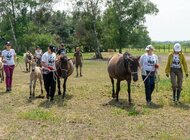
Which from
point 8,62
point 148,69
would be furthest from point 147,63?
point 8,62

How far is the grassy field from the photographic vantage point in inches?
349

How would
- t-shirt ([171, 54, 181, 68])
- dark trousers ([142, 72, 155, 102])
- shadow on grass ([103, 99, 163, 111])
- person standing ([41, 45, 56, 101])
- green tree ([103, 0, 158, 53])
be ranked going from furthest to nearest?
green tree ([103, 0, 158, 53])
person standing ([41, 45, 56, 101])
t-shirt ([171, 54, 181, 68])
dark trousers ([142, 72, 155, 102])
shadow on grass ([103, 99, 163, 111])

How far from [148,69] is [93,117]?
9.50 ft

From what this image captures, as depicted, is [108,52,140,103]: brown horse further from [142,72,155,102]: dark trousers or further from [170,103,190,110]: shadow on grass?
[170,103,190,110]: shadow on grass

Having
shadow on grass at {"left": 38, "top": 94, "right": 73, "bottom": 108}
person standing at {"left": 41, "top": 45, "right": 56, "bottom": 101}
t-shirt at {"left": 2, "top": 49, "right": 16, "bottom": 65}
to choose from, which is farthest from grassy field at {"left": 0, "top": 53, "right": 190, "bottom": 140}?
t-shirt at {"left": 2, "top": 49, "right": 16, "bottom": 65}

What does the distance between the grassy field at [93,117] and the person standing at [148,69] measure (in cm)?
50

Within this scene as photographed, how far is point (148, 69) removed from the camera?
12656 millimetres

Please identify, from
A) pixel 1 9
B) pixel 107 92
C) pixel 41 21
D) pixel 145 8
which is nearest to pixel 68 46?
pixel 41 21

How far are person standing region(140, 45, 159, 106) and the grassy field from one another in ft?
1.65

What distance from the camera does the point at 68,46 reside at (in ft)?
226

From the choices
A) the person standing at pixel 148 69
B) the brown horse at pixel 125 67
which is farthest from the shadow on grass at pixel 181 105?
the brown horse at pixel 125 67

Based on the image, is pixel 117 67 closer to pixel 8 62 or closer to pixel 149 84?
pixel 149 84

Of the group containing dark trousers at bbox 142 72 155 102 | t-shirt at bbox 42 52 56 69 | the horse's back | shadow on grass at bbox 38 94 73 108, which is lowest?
shadow on grass at bbox 38 94 73 108

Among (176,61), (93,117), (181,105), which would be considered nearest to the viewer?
(93,117)
